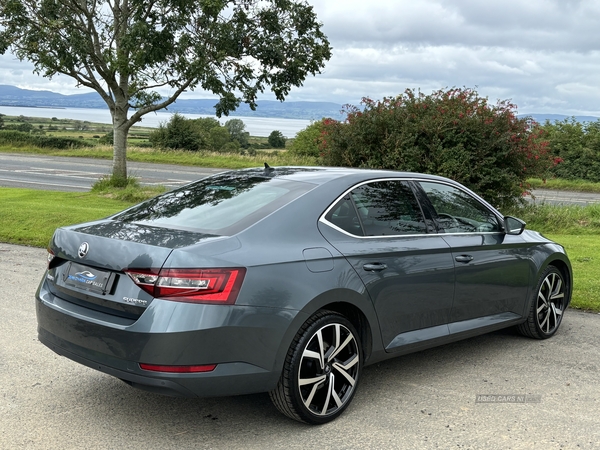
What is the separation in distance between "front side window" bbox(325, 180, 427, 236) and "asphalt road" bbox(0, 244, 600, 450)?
3.78 ft

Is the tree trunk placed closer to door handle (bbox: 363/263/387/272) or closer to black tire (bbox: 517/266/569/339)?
black tire (bbox: 517/266/569/339)

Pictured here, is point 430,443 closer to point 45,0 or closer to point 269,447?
point 269,447

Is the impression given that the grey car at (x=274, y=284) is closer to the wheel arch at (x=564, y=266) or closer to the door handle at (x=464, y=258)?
the door handle at (x=464, y=258)

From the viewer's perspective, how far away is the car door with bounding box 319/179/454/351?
4.29 metres

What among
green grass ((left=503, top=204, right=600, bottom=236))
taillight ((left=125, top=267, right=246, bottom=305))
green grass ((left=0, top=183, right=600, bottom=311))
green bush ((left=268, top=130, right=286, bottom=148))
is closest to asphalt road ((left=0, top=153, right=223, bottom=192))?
green grass ((left=0, top=183, right=600, bottom=311))

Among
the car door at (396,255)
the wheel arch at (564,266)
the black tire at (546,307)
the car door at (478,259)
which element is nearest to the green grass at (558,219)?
the wheel arch at (564,266)

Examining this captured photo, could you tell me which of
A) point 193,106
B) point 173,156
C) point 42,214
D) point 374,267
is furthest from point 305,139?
point 374,267

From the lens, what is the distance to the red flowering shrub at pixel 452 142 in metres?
14.1

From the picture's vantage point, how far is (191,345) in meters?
3.49

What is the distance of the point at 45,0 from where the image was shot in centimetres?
1540

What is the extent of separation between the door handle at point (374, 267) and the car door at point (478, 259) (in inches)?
33.1

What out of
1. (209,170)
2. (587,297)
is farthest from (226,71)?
(209,170)

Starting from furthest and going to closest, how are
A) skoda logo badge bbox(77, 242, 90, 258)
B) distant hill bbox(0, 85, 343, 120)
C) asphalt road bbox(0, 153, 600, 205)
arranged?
asphalt road bbox(0, 153, 600, 205)
distant hill bbox(0, 85, 343, 120)
skoda logo badge bbox(77, 242, 90, 258)

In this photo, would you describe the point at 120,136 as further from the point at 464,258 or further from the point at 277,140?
the point at 277,140
